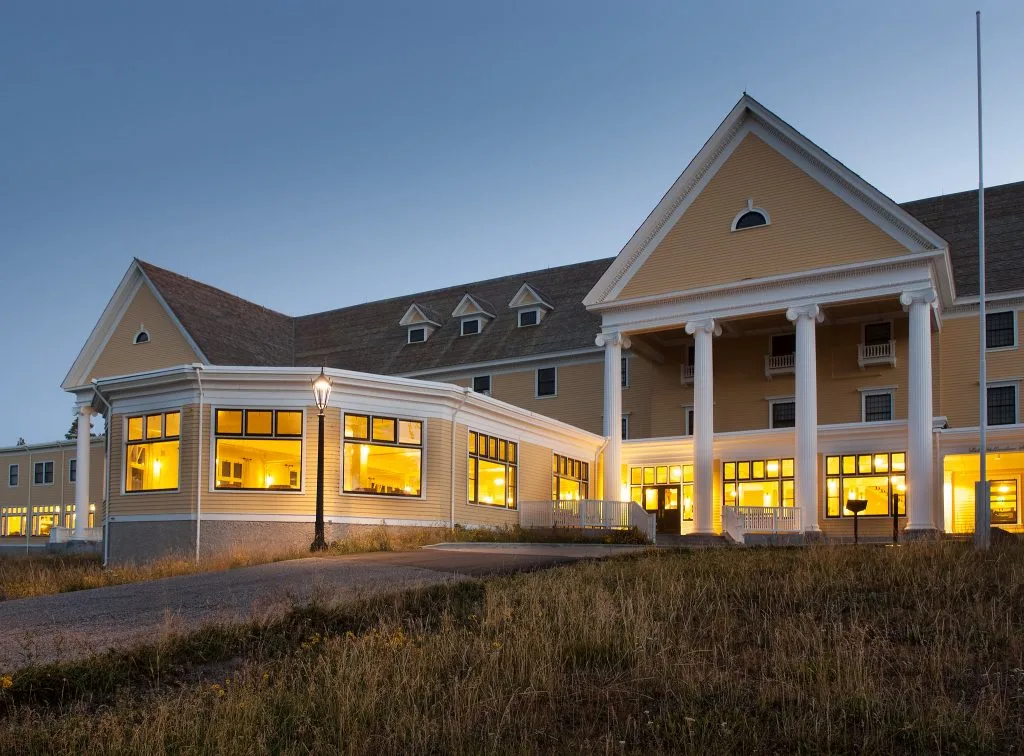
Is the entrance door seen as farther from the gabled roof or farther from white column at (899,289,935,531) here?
the gabled roof

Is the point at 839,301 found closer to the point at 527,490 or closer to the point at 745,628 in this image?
the point at 527,490

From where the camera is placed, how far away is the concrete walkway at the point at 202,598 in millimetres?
11984

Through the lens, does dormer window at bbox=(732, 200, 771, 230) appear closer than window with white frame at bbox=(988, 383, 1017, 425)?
Yes

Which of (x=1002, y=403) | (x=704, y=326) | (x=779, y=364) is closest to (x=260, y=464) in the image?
(x=704, y=326)

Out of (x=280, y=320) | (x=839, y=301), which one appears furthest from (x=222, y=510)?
(x=280, y=320)

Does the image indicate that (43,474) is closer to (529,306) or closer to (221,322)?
(221,322)

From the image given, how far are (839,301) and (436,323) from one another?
23.6 m

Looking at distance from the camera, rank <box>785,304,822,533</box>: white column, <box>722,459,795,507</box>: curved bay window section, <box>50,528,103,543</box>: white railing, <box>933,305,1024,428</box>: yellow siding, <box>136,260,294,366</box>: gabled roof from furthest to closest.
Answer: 1. <box>50,528,103,543</box>: white railing
2. <box>136,260,294,366</box>: gabled roof
3. <box>722,459,795,507</box>: curved bay window section
4. <box>933,305,1024,428</box>: yellow siding
5. <box>785,304,822,533</box>: white column

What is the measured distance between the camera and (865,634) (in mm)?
11156

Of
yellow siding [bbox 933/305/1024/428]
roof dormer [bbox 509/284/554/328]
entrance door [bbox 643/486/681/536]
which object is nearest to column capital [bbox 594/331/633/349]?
entrance door [bbox 643/486/681/536]

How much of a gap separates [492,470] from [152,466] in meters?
10.5

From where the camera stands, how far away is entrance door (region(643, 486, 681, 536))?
133ft

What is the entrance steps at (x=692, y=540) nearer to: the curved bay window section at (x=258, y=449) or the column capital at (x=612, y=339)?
the column capital at (x=612, y=339)

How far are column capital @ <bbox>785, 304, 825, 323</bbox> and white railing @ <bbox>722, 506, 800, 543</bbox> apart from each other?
6556 mm
